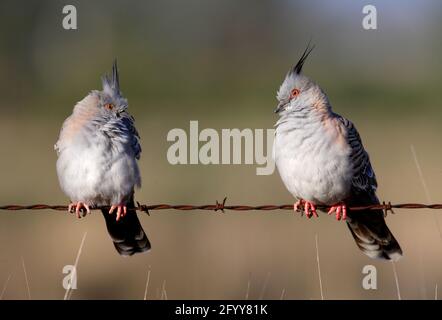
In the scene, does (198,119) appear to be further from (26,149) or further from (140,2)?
(140,2)

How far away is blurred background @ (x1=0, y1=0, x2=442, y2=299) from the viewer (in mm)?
11250

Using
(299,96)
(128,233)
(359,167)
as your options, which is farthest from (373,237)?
(128,233)

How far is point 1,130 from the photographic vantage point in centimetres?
2019

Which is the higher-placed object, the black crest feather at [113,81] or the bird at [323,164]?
the black crest feather at [113,81]

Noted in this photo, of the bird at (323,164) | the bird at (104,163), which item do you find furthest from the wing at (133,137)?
the bird at (323,164)

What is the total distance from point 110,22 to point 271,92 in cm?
973

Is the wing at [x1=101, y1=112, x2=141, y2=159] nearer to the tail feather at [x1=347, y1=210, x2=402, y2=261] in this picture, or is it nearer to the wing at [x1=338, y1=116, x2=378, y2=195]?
the wing at [x1=338, y1=116, x2=378, y2=195]

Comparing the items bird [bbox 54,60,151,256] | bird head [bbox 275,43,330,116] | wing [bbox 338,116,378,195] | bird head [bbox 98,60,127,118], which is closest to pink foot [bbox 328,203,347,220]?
wing [bbox 338,116,378,195]

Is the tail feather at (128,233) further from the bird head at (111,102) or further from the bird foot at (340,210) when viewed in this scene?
the bird foot at (340,210)

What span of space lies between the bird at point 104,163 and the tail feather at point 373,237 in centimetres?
169

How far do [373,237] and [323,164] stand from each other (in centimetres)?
86

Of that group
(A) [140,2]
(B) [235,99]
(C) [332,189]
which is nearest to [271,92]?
(B) [235,99]

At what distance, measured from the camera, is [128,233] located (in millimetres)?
8203

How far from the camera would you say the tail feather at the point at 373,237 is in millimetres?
7912
